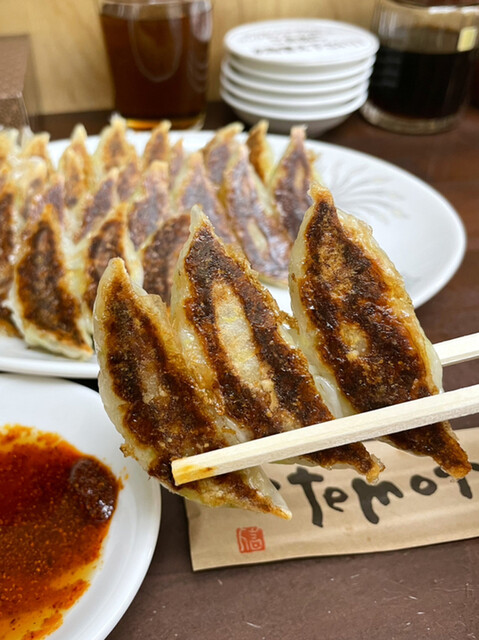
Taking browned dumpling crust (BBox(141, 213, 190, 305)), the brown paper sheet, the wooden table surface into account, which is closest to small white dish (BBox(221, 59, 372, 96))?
browned dumpling crust (BBox(141, 213, 190, 305))

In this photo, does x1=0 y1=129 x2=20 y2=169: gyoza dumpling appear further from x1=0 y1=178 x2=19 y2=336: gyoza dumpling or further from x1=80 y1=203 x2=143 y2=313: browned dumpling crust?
x1=80 y1=203 x2=143 y2=313: browned dumpling crust

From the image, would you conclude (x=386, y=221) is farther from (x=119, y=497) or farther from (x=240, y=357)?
(x=119, y=497)

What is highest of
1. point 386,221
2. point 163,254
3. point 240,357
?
point 240,357

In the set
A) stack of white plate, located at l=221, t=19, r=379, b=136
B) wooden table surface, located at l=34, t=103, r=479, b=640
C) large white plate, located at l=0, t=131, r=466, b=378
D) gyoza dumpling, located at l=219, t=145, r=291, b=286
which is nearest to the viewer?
wooden table surface, located at l=34, t=103, r=479, b=640

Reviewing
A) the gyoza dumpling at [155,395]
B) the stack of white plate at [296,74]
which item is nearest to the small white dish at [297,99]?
the stack of white plate at [296,74]

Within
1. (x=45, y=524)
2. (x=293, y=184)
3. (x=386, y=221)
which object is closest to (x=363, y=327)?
(x=45, y=524)

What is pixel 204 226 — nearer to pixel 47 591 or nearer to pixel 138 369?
pixel 138 369

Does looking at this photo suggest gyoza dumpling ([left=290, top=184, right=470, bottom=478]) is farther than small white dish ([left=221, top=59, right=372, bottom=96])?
No
